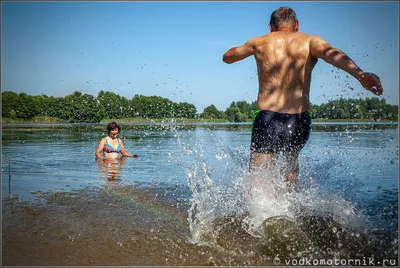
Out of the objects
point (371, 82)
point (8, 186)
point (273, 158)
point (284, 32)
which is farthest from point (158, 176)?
point (371, 82)

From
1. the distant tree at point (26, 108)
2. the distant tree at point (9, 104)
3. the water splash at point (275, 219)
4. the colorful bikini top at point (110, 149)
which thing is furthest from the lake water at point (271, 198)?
the distant tree at point (9, 104)

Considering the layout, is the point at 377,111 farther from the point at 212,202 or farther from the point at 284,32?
the point at 212,202

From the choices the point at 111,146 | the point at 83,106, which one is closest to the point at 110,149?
the point at 111,146

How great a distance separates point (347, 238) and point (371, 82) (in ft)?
5.10

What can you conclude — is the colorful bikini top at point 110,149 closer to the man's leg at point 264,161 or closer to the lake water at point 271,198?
the lake water at point 271,198

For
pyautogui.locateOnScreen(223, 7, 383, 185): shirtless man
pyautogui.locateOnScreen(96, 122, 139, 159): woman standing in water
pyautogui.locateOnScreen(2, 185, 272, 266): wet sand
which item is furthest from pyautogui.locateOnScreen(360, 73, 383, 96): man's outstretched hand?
pyautogui.locateOnScreen(96, 122, 139, 159): woman standing in water

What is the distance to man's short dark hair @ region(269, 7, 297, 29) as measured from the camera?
4.20 meters

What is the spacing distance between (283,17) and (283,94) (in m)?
0.96

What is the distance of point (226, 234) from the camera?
368cm

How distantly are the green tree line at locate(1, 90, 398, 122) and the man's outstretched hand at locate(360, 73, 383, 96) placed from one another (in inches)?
39.9

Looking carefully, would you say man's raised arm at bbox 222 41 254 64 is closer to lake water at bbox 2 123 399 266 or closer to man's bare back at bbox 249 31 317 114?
man's bare back at bbox 249 31 317 114

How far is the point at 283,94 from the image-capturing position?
401 cm

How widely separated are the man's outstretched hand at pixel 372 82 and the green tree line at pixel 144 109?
3.32ft

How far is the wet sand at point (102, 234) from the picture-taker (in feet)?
10.1
